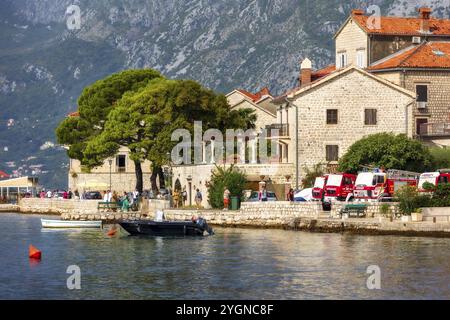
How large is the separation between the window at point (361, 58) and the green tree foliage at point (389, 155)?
16.9 metres

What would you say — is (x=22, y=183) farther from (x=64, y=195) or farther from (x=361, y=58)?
(x=361, y=58)

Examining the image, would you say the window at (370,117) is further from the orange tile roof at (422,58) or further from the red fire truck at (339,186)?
the red fire truck at (339,186)

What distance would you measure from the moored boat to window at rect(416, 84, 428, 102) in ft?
93.4

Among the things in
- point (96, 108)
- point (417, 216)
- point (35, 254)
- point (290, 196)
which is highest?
point (96, 108)

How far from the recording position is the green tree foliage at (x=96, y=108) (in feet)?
399

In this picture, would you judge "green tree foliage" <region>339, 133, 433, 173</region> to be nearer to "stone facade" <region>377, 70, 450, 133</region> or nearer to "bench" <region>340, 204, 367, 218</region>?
"stone facade" <region>377, 70, 450, 133</region>

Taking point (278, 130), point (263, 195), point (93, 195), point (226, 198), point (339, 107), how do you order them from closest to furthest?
point (263, 195) → point (226, 198) → point (339, 107) → point (278, 130) → point (93, 195)

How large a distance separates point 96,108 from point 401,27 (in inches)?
1069

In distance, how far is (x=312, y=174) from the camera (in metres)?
97.8

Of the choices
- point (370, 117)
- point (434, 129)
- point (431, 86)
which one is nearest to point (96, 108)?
point (370, 117)

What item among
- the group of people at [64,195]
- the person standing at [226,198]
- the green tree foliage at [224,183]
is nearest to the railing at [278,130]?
the green tree foliage at [224,183]

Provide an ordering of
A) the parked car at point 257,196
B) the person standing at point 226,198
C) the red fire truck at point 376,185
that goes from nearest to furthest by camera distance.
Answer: the red fire truck at point 376,185 < the parked car at point 257,196 < the person standing at point 226,198

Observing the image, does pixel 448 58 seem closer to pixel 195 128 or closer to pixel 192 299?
pixel 195 128
